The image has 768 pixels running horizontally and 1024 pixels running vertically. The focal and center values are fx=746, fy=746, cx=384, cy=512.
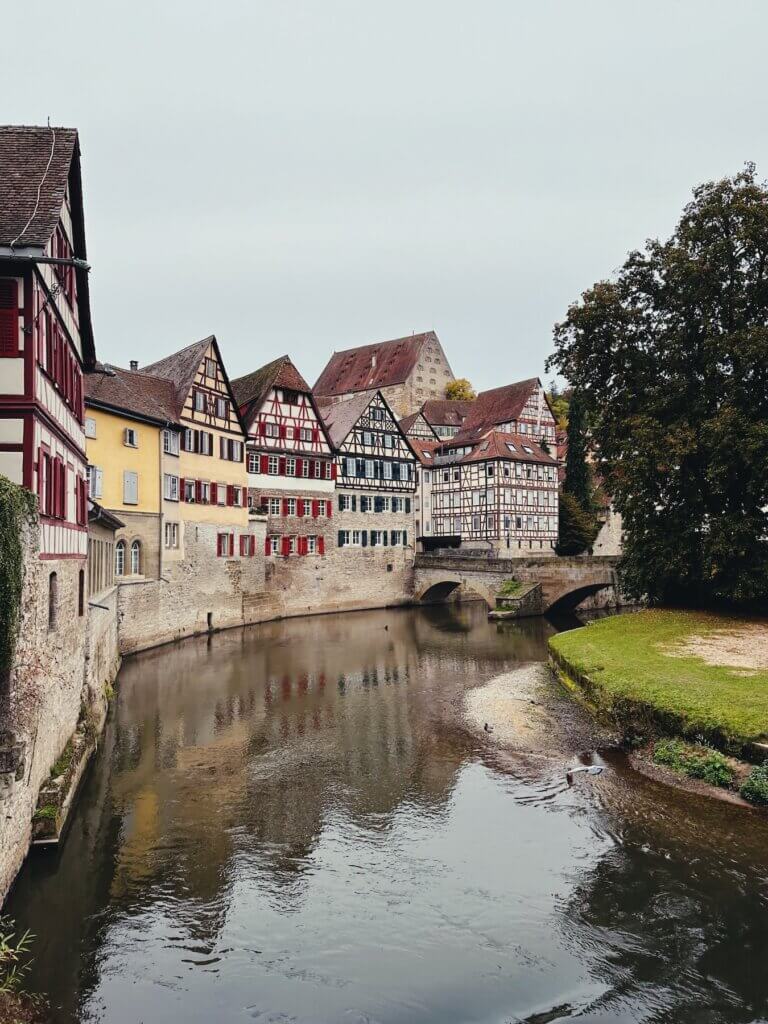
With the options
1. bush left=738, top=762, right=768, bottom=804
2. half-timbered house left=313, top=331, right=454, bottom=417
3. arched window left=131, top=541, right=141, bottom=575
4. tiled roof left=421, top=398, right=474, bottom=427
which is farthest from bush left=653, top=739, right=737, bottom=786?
half-timbered house left=313, top=331, right=454, bottom=417

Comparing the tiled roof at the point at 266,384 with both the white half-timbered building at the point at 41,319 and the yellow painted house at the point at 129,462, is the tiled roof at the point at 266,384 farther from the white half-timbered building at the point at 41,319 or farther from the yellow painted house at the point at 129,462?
the white half-timbered building at the point at 41,319

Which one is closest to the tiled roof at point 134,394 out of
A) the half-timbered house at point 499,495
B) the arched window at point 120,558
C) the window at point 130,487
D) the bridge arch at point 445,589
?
the window at point 130,487

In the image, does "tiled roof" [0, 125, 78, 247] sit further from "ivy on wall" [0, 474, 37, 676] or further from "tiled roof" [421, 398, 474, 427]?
"tiled roof" [421, 398, 474, 427]

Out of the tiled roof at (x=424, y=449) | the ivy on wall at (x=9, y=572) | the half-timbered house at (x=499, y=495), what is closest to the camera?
the ivy on wall at (x=9, y=572)

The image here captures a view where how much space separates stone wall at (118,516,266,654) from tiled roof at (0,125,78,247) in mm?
16344

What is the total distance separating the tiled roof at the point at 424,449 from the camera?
5628 cm

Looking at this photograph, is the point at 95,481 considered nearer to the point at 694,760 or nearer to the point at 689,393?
the point at 694,760

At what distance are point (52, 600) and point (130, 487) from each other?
614 inches

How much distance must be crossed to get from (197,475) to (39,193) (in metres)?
21.4

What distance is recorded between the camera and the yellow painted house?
82.7 feet

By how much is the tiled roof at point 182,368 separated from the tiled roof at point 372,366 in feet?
133

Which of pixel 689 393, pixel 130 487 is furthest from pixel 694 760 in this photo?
pixel 130 487

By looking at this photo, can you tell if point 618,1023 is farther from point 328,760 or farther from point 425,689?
point 425,689

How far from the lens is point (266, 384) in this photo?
131 feet
